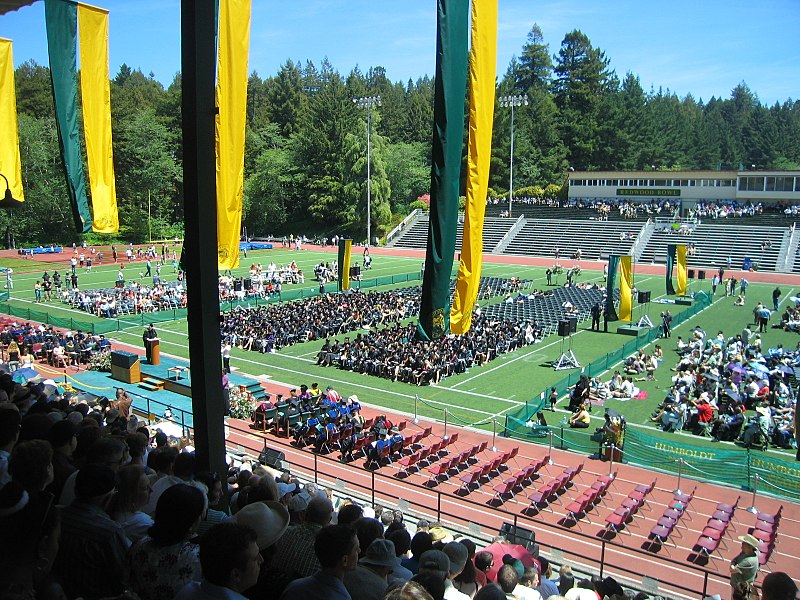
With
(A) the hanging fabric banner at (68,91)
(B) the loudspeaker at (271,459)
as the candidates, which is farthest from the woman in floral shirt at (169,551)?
(A) the hanging fabric banner at (68,91)

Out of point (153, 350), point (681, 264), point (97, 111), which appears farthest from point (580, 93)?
point (97, 111)

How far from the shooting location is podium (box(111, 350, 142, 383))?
22.1 m

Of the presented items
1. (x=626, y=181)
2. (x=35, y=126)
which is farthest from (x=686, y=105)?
(x=35, y=126)

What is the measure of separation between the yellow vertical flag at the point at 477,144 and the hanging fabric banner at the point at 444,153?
10.1 inches

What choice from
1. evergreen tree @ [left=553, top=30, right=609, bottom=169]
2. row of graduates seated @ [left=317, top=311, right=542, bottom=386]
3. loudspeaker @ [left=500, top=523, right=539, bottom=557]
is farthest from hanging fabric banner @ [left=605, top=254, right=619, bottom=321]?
evergreen tree @ [left=553, top=30, right=609, bottom=169]

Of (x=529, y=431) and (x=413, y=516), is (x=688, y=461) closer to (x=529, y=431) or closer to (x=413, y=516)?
(x=529, y=431)

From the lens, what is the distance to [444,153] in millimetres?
9188

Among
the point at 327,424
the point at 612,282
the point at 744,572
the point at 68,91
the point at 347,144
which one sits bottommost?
the point at 327,424

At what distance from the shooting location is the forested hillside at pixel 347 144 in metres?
77.6

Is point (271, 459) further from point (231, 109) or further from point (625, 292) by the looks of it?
point (625, 292)

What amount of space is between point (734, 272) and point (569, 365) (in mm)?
35164

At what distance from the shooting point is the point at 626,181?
259 feet

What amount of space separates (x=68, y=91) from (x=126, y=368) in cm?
1053

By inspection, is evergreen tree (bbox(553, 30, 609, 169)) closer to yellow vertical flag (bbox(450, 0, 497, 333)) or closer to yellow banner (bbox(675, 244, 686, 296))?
yellow banner (bbox(675, 244, 686, 296))
